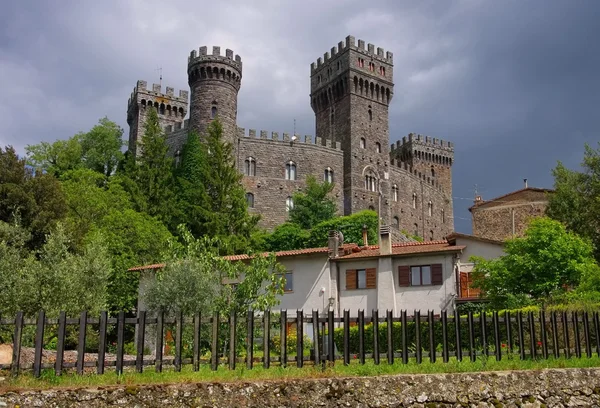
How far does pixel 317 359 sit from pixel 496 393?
3299 mm

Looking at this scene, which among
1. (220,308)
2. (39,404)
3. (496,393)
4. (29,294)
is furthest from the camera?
(29,294)

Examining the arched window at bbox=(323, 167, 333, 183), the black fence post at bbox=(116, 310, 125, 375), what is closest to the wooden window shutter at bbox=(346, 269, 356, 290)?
the black fence post at bbox=(116, 310, 125, 375)

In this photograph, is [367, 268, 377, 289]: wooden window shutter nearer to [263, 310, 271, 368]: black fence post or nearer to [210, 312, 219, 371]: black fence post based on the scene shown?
[263, 310, 271, 368]: black fence post

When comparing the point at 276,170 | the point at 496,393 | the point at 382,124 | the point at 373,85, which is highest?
the point at 373,85

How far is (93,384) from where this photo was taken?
30.5ft

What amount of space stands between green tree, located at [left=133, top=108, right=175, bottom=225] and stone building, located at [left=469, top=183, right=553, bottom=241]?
26294mm

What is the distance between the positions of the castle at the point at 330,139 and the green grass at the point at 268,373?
44.1 meters

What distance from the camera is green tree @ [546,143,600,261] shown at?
3831cm

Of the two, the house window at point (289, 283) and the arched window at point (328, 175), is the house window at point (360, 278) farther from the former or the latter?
the arched window at point (328, 175)

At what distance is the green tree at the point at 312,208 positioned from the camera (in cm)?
5556

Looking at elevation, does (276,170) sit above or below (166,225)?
above

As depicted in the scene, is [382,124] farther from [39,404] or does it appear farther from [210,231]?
[39,404]

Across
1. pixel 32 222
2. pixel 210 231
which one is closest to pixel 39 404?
pixel 32 222

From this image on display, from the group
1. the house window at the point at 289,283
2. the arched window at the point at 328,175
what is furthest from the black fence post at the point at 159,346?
the arched window at the point at 328,175
